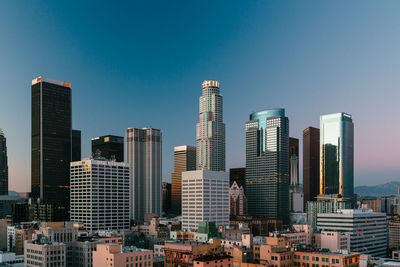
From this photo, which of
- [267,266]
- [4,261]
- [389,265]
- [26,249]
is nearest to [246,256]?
[267,266]

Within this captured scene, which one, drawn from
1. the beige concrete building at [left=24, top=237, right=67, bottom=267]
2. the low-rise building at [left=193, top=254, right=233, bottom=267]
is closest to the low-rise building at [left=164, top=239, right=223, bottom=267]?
the low-rise building at [left=193, top=254, right=233, bottom=267]

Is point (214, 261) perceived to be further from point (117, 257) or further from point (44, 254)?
point (44, 254)

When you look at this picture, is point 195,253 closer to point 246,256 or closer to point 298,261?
point 246,256

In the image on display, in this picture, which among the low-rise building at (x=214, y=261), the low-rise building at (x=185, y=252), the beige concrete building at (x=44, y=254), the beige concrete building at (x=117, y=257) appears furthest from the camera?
the beige concrete building at (x=44, y=254)

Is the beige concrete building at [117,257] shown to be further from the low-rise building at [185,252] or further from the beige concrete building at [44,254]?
the beige concrete building at [44,254]

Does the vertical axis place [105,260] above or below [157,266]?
above

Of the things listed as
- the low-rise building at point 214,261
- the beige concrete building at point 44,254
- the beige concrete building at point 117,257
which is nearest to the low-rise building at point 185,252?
the beige concrete building at point 117,257

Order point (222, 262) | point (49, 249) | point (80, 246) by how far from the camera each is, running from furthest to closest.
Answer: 1. point (80, 246)
2. point (49, 249)
3. point (222, 262)

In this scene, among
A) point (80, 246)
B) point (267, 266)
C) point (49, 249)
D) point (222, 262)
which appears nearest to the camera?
point (222, 262)
